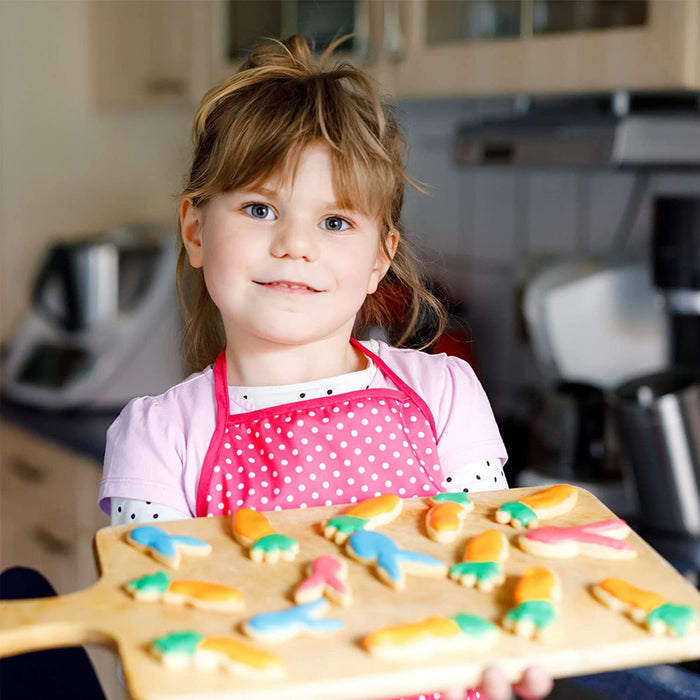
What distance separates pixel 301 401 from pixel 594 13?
0.91 meters

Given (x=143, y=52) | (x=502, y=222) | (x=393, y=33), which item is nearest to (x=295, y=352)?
(x=393, y=33)

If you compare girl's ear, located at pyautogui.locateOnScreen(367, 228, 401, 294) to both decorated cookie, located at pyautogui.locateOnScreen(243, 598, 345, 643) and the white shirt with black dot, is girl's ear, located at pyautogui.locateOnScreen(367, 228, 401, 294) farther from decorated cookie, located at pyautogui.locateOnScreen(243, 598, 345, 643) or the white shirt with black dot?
decorated cookie, located at pyautogui.locateOnScreen(243, 598, 345, 643)

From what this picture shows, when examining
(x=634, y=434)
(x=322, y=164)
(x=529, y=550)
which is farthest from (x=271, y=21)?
(x=529, y=550)

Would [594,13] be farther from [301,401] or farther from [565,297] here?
[301,401]

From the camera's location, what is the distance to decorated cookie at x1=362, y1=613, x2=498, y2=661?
26.0 inches

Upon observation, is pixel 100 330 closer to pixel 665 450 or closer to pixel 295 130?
pixel 665 450

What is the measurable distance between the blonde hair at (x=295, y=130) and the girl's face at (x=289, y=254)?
0.01 metres

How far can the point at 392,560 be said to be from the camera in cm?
77

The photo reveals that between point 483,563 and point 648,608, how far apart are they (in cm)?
12

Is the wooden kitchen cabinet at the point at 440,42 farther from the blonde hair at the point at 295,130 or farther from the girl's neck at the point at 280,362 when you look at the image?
the girl's neck at the point at 280,362

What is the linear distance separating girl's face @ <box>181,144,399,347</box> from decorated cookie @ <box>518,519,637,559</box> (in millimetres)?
243

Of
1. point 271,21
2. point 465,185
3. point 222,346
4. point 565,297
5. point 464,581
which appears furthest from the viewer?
point 465,185

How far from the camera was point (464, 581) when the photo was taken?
2.48 ft

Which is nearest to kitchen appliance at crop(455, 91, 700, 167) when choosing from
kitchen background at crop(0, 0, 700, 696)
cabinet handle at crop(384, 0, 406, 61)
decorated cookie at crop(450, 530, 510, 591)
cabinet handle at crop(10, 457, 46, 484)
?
kitchen background at crop(0, 0, 700, 696)
